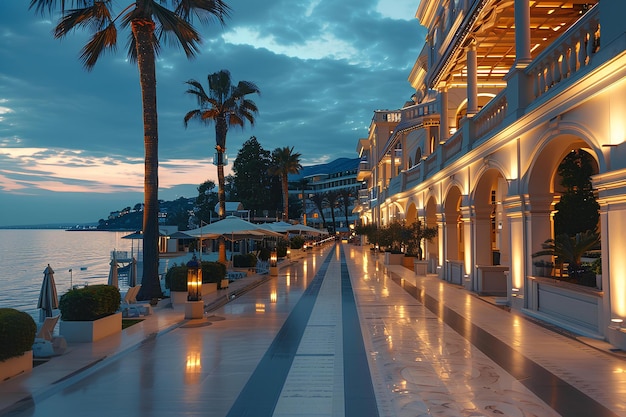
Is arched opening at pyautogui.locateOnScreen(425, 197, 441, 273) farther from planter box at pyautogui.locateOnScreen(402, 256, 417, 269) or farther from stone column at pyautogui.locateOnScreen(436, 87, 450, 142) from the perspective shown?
stone column at pyautogui.locateOnScreen(436, 87, 450, 142)

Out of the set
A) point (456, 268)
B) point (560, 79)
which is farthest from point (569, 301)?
point (456, 268)

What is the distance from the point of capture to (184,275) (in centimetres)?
1477

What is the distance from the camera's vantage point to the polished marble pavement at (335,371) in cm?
588

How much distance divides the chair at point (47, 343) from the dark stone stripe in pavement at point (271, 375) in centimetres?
341

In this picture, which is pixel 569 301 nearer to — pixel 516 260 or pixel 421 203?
pixel 516 260

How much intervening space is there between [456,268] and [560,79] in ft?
33.4

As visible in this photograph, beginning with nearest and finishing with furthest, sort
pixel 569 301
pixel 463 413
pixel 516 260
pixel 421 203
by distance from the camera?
pixel 463 413 < pixel 569 301 < pixel 516 260 < pixel 421 203

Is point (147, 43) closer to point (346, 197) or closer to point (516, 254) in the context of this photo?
point (516, 254)

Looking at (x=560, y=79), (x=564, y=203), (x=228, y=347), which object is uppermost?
(x=560, y=79)

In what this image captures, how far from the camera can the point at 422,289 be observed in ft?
57.9

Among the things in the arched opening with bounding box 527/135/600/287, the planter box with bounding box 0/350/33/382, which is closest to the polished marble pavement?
the planter box with bounding box 0/350/33/382

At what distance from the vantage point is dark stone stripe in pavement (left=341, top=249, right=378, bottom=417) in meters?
5.82

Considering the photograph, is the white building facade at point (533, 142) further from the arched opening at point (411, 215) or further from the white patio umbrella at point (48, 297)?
the white patio umbrella at point (48, 297)

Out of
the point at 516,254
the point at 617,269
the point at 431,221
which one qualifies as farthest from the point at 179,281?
the point at 431,221
